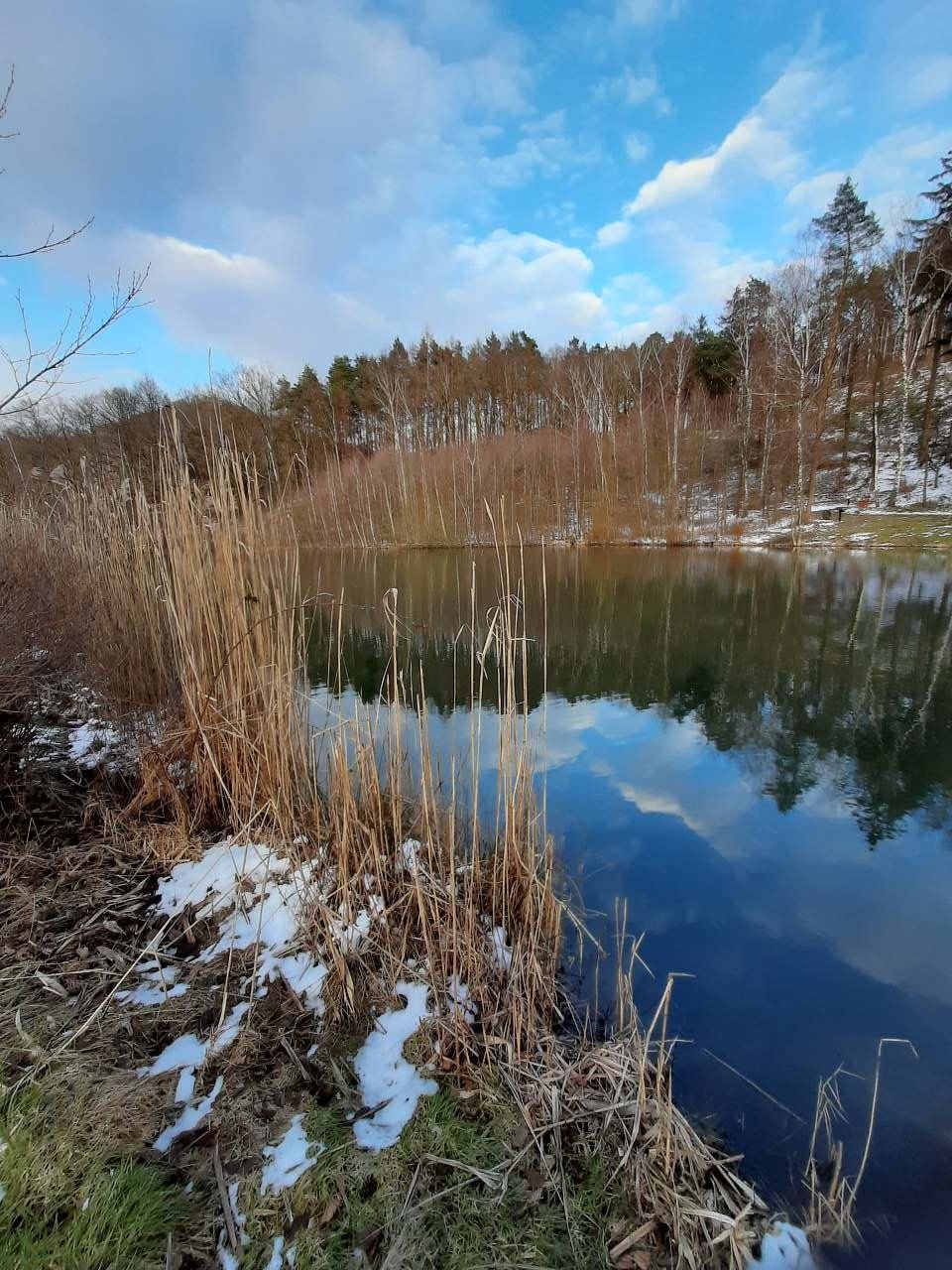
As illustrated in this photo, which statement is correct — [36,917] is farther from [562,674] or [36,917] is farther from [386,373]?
[386,373]

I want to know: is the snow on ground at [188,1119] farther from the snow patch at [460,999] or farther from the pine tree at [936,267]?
the pine tree at [936,267]

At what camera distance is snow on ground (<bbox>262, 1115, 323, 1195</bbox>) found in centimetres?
145

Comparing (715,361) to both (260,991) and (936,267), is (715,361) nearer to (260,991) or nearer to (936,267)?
(936,267)

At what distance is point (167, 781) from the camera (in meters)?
3.24

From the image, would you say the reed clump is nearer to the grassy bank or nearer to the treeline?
the grassy bank

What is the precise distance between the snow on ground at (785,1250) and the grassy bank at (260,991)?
4 cm

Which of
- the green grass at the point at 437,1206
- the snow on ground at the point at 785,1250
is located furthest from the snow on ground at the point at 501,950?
the snow on ground at the point at 785,1250

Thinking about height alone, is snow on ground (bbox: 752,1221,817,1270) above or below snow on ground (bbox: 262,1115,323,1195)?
below

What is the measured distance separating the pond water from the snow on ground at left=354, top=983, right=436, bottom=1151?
0.93 m

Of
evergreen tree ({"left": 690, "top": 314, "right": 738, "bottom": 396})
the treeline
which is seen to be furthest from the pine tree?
evergreen tree ({"left": 690, "top": 314, "right": 738, "bottom": 396})

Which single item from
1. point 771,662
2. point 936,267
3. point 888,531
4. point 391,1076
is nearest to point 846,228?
point 936,267

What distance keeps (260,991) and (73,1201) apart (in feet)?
2.93

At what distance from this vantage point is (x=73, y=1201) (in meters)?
1.28

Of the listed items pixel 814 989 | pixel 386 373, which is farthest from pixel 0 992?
pixel 386 373
